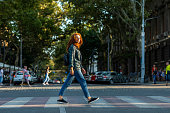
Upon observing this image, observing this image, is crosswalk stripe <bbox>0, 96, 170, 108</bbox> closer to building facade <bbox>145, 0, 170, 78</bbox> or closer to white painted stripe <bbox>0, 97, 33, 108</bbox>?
white painted stripe <bbox>0, 97, 33, 108</bbox>

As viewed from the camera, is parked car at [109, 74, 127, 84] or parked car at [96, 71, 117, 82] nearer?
parked car at [96, 71, 117, 82]

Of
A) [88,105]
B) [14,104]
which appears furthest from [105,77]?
[88,105]

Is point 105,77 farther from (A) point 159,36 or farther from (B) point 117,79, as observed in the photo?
(A) point 159,36

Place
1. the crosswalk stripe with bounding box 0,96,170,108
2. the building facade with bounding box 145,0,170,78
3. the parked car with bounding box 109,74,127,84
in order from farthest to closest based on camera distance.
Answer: the building facade with bounding box 145,0,170,78, the parked car with bounding box 109,74,127,84, the crosswalk stripe with bounding box 0,96,170,108

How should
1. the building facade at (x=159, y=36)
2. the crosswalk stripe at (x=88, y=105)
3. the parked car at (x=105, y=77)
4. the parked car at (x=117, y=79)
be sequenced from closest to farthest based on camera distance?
1. the crosswalk stripe at (x=88, y=105)
2. the parked car at (x=105, y=77)
3. the parked car at (x=117, y=79)
4. the building facade at (x=159, y=36)

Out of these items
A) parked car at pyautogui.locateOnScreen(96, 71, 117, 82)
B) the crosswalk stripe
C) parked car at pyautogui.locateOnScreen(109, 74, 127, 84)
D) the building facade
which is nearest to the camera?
the crosswalk stripe

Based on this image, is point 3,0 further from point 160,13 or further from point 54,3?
point 160,13

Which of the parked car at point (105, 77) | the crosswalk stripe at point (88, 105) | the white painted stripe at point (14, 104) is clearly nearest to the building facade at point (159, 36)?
the parked car at point (105, 77)

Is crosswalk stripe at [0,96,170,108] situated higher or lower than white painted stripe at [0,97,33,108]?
higher

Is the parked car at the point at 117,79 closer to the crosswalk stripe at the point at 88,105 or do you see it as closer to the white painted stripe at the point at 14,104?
the crosswalk stripe at the point at 88,105

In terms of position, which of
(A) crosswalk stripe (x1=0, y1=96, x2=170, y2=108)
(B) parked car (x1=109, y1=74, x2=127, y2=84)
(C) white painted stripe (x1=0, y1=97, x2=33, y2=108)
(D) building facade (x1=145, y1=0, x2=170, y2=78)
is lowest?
(C) white painted stripe (x1=0, y1=97, x2=33, y2=108)

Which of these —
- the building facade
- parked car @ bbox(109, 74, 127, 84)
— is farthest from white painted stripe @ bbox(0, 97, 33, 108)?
the building facade

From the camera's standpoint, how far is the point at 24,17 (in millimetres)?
35719

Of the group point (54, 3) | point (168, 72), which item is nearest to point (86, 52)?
point (54, 3)
